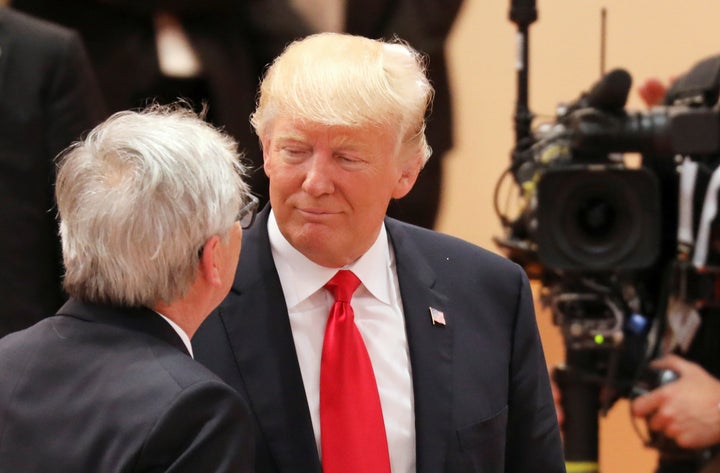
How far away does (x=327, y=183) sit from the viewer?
160 centimetres

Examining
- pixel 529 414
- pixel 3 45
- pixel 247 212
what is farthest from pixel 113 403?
pixel 3 45

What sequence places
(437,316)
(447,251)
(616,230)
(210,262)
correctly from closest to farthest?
(210,262) < (437,316) < (447,251) < (616,230)

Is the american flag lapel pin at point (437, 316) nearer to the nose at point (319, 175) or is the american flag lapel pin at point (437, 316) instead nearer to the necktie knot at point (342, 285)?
the necktie knot at point (342, 285)

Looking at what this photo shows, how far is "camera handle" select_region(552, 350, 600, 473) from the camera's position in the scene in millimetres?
2656

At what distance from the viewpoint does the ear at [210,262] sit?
1339 millimetres

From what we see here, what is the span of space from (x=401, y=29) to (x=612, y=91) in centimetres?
114

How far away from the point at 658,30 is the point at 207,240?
2.79 metres

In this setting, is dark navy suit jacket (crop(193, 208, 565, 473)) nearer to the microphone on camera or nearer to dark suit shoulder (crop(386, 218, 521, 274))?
dark suit shoulder (crop(386, 218, 521, 274))

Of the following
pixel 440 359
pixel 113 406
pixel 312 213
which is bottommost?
pixel 440 359

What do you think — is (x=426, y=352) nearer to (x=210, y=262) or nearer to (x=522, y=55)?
(x=210, y=262)

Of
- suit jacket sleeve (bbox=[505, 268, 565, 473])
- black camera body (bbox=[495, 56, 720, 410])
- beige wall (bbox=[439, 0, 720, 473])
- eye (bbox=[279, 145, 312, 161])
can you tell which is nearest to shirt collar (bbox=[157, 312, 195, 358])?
eye (bbox=[279, 145, 312, 161])

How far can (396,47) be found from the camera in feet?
5.43

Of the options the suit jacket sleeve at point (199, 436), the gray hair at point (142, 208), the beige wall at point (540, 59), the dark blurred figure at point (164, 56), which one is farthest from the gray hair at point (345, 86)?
the beige wall at point (540, 59)

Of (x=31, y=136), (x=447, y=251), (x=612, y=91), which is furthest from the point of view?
(x=612, y=91)
